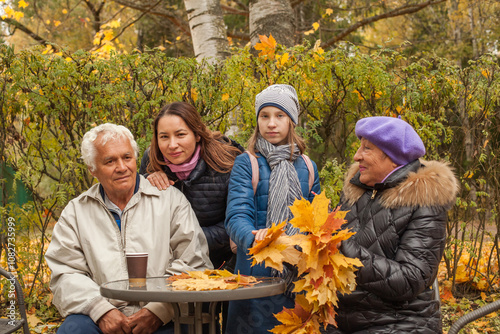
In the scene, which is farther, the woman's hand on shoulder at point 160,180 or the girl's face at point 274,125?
the woman's hand on shoulder at point 160,180

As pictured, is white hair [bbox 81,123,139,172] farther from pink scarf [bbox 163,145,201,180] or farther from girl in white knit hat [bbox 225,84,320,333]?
girl in white knit hat [bbox 225,84,320,333]

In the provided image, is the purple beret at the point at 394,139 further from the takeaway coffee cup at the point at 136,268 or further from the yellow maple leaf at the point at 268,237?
the takeaway coffee cup at the point at 136,268

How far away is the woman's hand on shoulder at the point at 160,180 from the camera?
328 cm

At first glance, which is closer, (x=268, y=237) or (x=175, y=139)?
(x=268, y=237)

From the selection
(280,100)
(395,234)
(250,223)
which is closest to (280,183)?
(250,223)

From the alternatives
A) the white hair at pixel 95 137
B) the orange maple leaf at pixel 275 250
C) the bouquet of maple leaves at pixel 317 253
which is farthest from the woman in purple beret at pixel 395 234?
the white hair at pixel 95 137

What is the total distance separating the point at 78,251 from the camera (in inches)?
121

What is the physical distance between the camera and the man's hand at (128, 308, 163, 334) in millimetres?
2844

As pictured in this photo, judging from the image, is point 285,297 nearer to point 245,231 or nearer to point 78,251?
point 245,231

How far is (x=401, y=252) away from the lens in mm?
2586

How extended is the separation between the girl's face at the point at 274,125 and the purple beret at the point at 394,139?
0.54m

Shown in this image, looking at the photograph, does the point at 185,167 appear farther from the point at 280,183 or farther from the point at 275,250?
the point at 275,250

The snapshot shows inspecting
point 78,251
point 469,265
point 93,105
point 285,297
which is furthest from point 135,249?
point 469,265

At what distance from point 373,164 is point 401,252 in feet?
1.66
